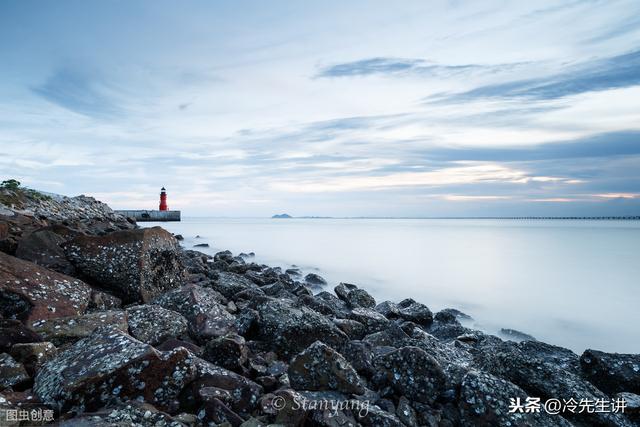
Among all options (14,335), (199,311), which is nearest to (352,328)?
(199,311)

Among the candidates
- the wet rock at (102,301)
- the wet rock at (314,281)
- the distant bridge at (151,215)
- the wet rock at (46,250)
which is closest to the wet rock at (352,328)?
the wet rock at (102,301)

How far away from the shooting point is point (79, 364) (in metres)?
3.09

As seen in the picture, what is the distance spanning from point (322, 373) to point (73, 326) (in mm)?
2517

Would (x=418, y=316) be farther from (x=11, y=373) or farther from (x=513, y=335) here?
(x=11, y=373)

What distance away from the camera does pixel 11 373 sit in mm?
3146

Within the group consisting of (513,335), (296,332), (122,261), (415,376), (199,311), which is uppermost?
(122,261)

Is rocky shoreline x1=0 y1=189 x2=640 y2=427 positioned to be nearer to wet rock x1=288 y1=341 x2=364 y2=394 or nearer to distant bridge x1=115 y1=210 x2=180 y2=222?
wet rock x1=288 y1=341 x2=364 y2=394

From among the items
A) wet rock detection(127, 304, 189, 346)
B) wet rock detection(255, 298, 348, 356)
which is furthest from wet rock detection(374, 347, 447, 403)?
wet rock detection(127, 304, 189, 346)

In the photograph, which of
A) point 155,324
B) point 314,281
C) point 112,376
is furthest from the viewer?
point 314,281

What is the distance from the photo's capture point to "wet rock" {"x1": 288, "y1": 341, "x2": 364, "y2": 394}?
11.4 feet

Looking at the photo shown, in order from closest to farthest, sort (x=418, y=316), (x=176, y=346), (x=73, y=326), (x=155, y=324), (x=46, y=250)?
(x=176, y=346) → (x=73, y=326) → (x=155, y=324) → (x=46, y=250) → (x=418, y=316)

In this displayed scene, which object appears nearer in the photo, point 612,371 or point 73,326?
point 73,326

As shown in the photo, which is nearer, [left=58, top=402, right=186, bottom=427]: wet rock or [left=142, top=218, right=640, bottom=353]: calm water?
[left=58, top=402, right=186, bottom=427]: wet rock

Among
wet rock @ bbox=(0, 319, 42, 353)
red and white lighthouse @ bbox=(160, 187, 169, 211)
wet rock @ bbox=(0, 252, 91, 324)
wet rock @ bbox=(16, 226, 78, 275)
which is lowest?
wet rock @ bbox=(0, 319, 42, 353)
